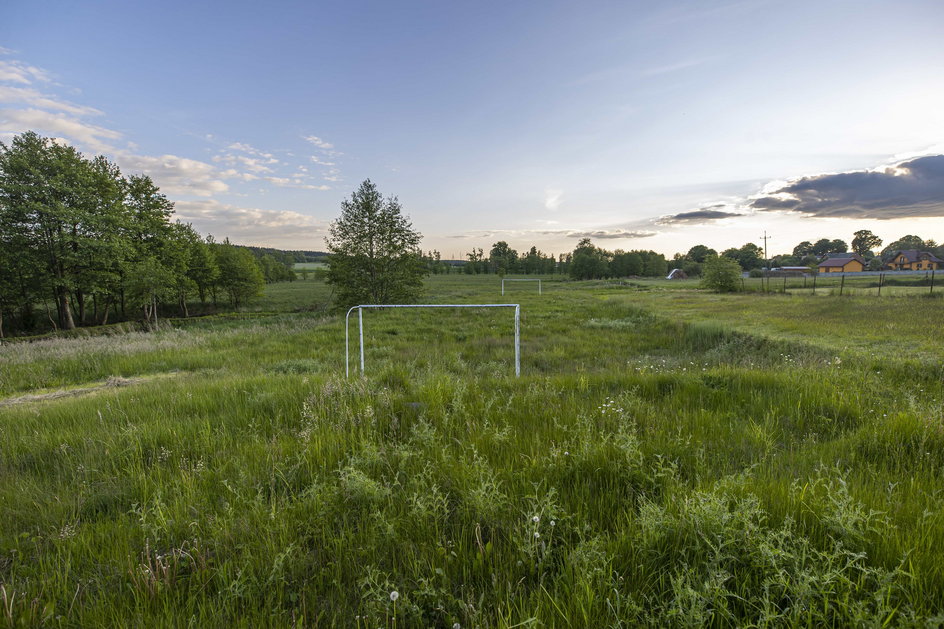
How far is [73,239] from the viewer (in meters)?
30.4

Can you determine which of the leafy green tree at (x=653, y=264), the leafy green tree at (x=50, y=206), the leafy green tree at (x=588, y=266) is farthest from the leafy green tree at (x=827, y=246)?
the leafy green tree at (x=50, y=206)

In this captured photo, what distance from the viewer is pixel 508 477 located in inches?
123

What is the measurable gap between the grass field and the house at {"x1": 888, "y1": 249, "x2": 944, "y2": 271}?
12870cm

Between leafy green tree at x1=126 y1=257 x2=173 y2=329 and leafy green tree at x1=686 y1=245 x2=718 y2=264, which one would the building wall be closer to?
leafy green tree at x1=686 y1=245 x2=718 y2=264

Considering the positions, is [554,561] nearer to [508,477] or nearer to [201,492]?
[508,477]

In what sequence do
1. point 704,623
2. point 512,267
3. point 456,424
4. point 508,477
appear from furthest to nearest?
point 512,267, point 456,424, point 508,477, point 704,623

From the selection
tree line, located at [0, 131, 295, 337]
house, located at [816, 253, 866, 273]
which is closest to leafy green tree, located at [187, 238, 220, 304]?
tree line, located at [0, 131, 295, 337]

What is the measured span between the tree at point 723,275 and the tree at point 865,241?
137081 millimetres

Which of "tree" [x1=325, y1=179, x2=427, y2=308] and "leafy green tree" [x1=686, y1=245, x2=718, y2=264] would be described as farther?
"leafy green tree" [x1=686, y1=245, x2=718, y2=264]

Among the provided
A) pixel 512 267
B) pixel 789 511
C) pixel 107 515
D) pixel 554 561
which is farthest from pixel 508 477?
pixel 512 267

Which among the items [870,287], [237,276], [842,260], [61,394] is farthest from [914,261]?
[237,276]

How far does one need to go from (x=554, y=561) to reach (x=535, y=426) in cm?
218

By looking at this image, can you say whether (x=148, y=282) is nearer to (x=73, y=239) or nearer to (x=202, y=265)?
(x=73, y=239)

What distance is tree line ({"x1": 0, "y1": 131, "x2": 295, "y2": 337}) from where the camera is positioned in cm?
2928
